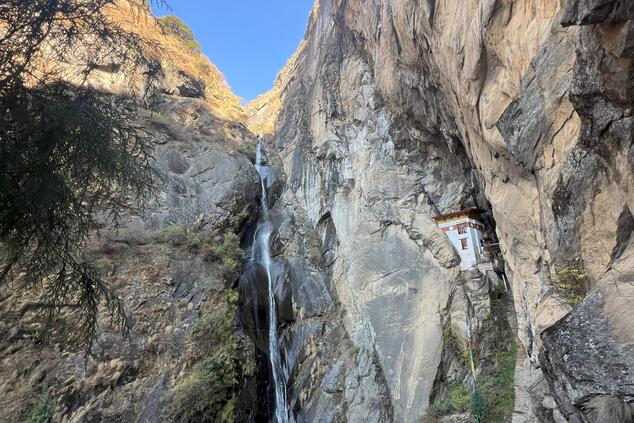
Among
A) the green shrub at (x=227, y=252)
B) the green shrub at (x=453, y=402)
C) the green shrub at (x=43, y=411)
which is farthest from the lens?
the green shrub at (x=227, y=252)

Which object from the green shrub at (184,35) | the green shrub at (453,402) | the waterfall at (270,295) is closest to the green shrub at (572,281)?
the green shrub at (453,402)

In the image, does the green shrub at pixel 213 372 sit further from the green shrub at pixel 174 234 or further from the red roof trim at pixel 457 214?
the red roof trim at pixel 457 214

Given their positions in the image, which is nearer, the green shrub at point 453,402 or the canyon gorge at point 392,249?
the canyon gorge at point 392,249

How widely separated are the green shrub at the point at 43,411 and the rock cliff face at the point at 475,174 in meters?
7.41

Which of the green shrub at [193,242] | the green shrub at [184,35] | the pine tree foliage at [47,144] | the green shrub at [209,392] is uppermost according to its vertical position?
the green shrub at [184,35]

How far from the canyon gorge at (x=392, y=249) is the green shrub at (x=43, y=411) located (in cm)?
9

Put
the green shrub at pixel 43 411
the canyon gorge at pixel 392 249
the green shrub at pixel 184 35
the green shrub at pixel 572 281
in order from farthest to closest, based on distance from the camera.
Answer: the green shrub at pixel 184 35, the green shrub at pixel 43 411, the green shrub at pixel 572 281, the canyon gorge at pixel 392 249

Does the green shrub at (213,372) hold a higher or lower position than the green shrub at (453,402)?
higher

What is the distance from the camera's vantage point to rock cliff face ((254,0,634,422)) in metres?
4.26

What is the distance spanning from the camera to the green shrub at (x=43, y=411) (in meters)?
9.33

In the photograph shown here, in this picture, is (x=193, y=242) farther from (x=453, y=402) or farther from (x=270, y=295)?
(x=453, y=402)

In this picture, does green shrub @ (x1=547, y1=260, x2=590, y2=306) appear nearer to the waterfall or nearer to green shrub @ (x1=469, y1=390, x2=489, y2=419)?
green shrub @ (x1=469, y1=390, x2=489, y2=419)

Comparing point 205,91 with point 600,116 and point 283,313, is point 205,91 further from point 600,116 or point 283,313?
point 600,116

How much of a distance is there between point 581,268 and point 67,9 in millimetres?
6839
